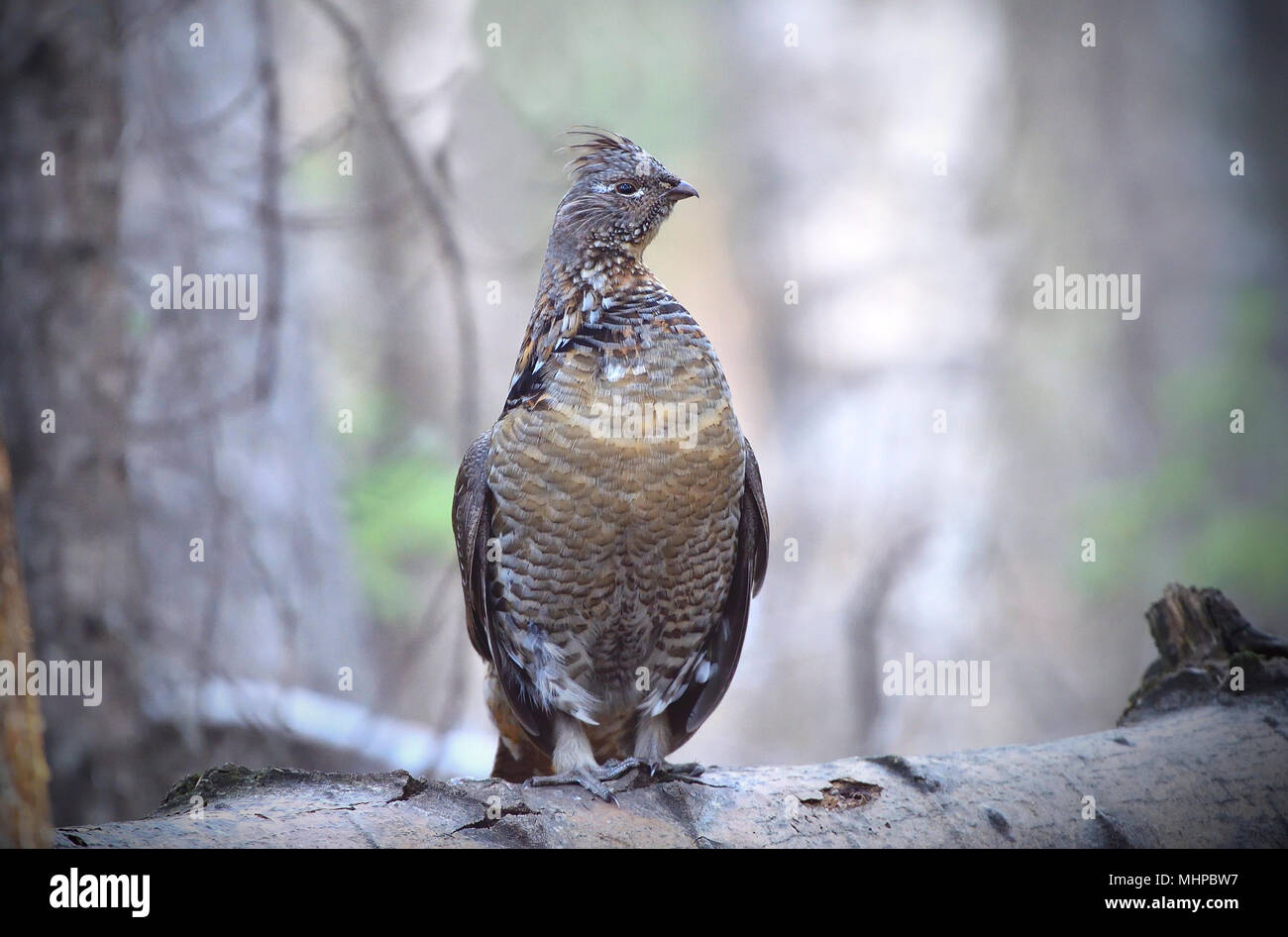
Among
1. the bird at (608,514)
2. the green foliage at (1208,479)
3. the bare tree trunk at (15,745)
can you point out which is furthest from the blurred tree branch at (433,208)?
the green foliage at (1208,479)

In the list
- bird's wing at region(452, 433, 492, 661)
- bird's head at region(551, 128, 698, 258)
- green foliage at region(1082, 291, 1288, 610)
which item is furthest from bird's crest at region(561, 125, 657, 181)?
green foliage at region(1082, 291, 1288, 610)

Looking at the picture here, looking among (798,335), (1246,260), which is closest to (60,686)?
(798,335)

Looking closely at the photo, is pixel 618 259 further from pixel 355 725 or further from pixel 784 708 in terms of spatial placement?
pixel 784 708

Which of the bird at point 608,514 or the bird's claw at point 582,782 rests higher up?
the bird at point 608,514

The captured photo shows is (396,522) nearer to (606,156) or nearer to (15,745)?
(606,156)

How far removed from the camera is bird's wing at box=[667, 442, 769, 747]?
335 cm

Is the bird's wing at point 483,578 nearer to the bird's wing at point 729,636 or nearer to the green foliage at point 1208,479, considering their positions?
the bird's wing at point 729,636

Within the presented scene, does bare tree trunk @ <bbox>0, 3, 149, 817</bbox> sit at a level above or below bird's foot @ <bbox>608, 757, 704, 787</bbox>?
above

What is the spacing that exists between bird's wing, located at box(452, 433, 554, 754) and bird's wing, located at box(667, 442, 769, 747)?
0.45 meters

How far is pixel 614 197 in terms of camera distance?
→ 3.38 meters

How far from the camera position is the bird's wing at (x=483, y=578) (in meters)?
3.13

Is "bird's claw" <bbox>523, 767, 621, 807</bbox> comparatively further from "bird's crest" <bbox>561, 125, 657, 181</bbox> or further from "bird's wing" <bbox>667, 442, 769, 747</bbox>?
"bird's crest" <bbox>561, 125, 657, 181</bbox>

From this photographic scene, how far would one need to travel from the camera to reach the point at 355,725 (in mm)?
5371

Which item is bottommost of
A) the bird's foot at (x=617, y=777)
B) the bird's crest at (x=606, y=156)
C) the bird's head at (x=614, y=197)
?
the bird's foot at (x=617, y=777)
